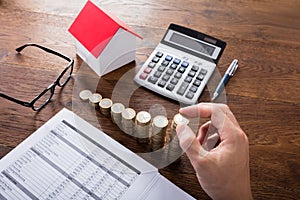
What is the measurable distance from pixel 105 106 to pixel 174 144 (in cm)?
16

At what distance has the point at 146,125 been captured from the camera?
0.66 m

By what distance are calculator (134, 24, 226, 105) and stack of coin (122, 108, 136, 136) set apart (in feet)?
0.35

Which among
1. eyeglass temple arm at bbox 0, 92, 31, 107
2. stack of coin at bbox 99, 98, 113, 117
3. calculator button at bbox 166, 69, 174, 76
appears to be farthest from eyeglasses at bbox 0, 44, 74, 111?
calculator button at bbox 166, 69, 174, 76

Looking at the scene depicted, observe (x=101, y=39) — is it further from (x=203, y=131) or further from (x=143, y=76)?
(x=203, y=131)

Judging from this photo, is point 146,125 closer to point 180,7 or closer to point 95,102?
point 95,102

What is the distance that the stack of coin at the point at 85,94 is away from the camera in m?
0.75

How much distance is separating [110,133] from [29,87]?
220 mm

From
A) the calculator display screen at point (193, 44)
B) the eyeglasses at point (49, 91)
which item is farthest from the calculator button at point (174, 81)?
the eyeglasses at point (49, 91)

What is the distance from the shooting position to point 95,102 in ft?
2.40

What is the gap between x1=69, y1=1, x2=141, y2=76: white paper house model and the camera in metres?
0.74

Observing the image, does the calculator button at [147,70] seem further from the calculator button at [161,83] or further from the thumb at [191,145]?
the thumb at [191,145]

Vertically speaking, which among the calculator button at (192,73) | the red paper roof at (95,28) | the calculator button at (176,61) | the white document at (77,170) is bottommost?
A: the white document at (77,170)

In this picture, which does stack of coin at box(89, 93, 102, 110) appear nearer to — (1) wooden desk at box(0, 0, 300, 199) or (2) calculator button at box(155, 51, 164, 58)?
(1) wooden desk at box(0, 0, 300, 199)

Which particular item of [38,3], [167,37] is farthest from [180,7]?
[38,3]
